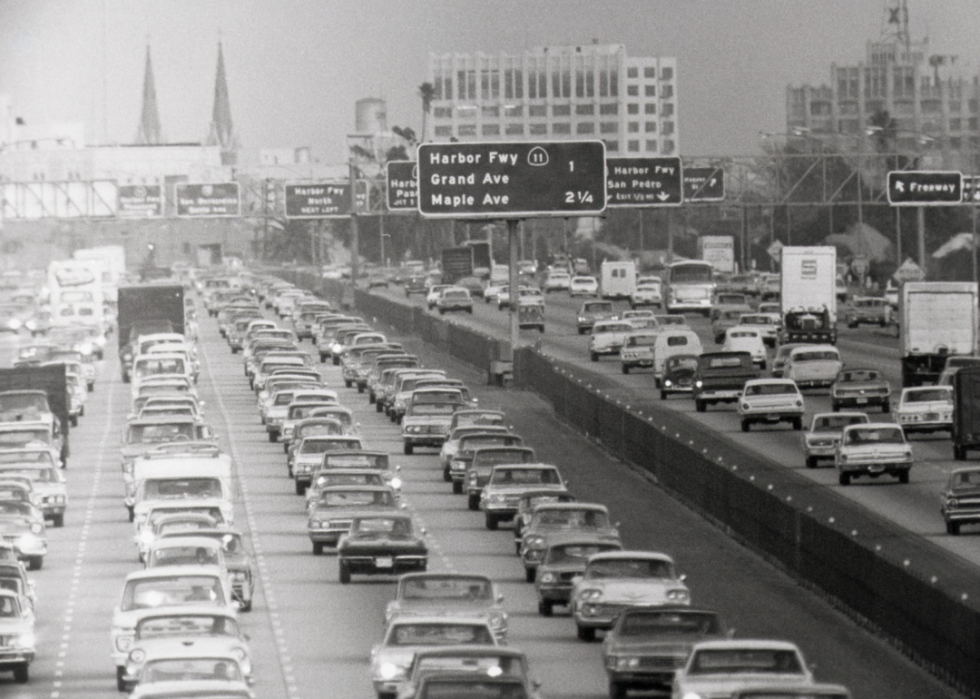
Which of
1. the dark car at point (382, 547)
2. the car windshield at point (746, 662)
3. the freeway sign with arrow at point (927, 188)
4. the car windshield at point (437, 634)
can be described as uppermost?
the freeway sign with arrow at point (927, 188)

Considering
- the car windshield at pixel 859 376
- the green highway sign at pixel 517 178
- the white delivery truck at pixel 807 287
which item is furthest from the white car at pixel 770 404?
the white delivery truck at pixel 807 287

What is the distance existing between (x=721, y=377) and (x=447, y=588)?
123ft

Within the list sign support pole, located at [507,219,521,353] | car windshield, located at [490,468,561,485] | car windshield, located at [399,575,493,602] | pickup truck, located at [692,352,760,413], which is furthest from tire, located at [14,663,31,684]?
sign support pole, located at [507,219,521,353]

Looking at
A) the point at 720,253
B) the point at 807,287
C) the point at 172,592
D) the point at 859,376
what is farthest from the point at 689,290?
the point at 172,592

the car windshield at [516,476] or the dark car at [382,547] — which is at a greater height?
the car windshield at [516,476]

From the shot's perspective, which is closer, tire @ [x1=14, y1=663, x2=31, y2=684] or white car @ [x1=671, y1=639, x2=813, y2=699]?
white car @ [x1=671, y1=639, x2=813, y2=699]

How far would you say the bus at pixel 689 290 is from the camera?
118 metres

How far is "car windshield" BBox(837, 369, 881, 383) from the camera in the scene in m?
67.0

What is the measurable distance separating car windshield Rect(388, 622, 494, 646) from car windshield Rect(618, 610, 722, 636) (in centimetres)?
165

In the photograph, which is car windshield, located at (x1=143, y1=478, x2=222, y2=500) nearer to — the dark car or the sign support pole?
the dark car

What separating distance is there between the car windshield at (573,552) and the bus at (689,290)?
8228cm

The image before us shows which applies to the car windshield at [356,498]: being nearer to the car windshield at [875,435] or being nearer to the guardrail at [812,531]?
the guardrail at [812,531]

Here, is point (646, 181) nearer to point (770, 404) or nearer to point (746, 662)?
point (770, 404)

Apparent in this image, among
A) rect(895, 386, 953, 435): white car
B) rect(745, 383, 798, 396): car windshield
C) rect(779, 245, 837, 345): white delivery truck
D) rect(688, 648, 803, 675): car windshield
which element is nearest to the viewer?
rect(688, 648, 803, 675): car windshield
